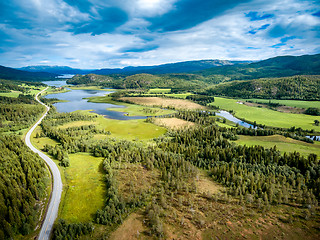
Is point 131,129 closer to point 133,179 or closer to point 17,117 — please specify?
point 133,179

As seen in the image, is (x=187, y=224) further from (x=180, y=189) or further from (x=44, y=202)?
(x=44, y=202)

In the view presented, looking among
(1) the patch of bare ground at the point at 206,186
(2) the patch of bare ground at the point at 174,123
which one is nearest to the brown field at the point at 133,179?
(1) the patch of bare ground at the point at 206,186

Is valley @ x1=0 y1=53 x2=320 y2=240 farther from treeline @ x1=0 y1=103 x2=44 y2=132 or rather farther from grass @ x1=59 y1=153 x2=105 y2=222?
treeline @ x1=0 y1=103 x2=44 y2=132

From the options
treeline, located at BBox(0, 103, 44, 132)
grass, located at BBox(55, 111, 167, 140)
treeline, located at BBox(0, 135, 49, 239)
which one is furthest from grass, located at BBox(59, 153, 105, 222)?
treeline, located at BBox(0, 103, 44, 132)

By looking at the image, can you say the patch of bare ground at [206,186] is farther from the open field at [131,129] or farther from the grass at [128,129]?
the open field at [131,129]

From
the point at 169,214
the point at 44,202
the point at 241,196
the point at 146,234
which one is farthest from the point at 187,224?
the point at 44,202

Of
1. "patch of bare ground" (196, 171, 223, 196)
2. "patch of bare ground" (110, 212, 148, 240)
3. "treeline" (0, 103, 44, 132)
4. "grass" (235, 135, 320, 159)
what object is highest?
"treeline" (0, 103, 44, 132)
